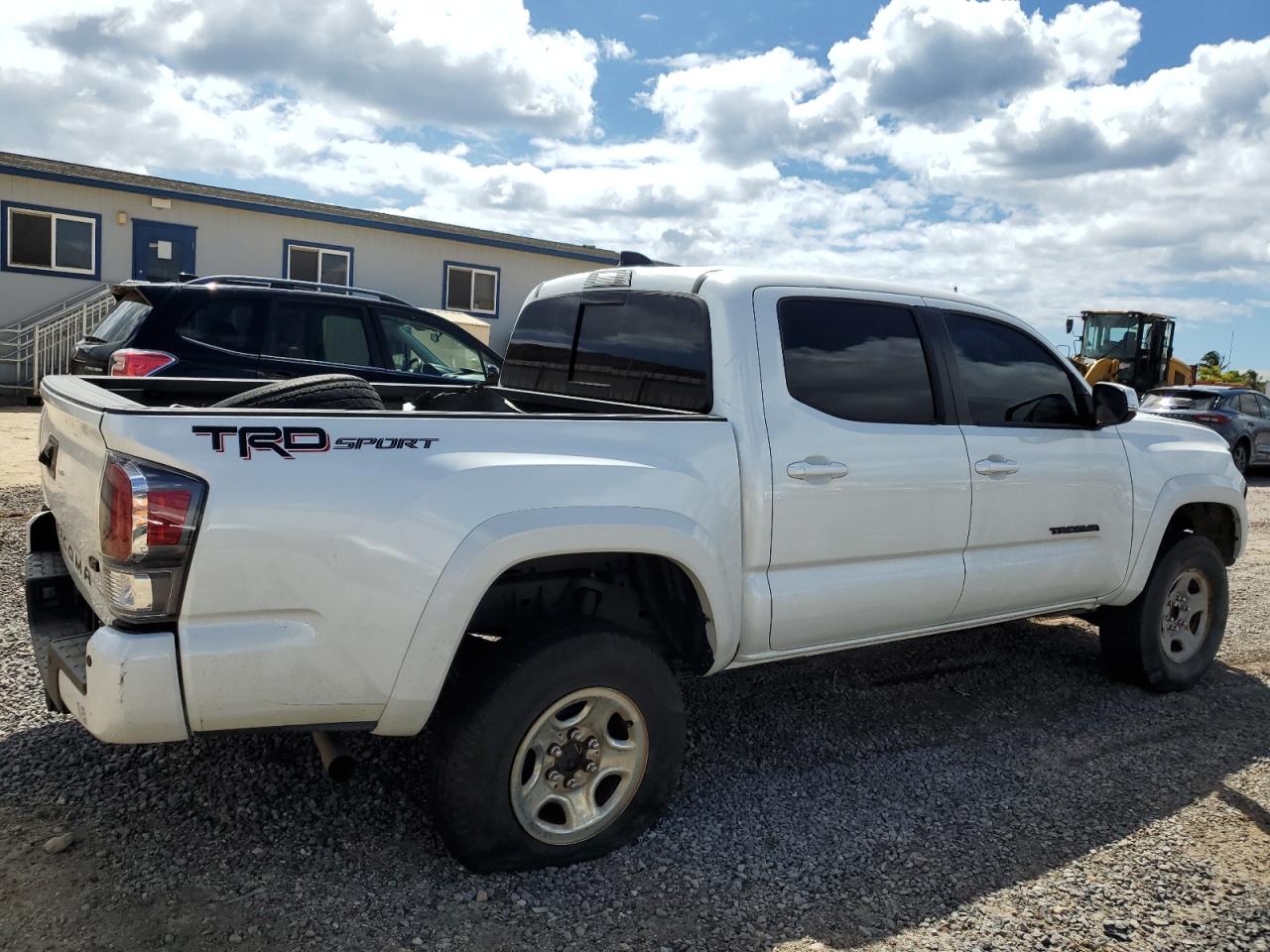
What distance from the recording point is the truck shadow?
3.01m

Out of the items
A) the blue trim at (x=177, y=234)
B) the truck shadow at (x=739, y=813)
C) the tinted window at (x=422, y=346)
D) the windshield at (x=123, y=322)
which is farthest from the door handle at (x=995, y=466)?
the blue trim at (x=177, y=234)

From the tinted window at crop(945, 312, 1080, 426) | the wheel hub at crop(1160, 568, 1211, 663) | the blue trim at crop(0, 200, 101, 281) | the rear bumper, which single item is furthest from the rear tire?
the blue trim at crop(0, 200, 101, 281)

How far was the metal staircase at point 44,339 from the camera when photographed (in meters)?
16.0

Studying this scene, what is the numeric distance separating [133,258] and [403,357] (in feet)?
36.0

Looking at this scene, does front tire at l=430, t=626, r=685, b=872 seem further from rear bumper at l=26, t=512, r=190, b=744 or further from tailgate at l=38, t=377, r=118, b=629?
tailgate at l=38, t=377, r=118, b=629

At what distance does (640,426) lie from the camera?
3.28 m

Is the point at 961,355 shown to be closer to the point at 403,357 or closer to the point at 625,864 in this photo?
the point at 625,864

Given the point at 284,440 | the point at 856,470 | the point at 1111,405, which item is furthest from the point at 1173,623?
Result: the point at 284,440

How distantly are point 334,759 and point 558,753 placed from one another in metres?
0.67

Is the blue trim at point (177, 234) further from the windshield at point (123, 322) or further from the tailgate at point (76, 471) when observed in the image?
the tailgate at point (76, 471)

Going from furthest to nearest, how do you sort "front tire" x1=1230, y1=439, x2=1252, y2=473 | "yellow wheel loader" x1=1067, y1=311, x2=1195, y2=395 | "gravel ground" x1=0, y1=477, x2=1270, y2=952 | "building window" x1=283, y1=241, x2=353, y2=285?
"yellow wheel loader" x1=1067, y1=311, x2=1195, y2=395
"building window" x1=283, y1=241, x2=353, y2=285
"front tire" x1=1230, y1=439, x2=1252, y2=473
"gravel ground" x1=0, y1=477, x2=1270, y2=952

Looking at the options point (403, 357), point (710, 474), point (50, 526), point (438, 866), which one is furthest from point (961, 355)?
point (403, 357)

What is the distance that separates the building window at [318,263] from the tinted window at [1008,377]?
1591 centimetres

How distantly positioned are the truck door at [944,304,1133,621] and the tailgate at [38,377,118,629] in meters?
3.15
